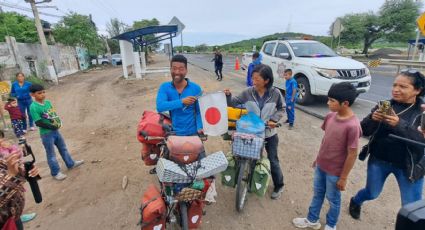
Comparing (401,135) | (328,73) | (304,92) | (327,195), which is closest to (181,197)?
(327,195)

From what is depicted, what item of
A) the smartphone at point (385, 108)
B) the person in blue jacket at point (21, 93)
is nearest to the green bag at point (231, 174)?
the smartphone at point (385, 108)

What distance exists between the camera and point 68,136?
21.3 feet

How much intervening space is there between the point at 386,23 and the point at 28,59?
43.9 meters

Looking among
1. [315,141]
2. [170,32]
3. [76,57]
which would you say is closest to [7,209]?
[315,141]

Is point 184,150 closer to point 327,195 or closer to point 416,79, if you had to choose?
point 327,195

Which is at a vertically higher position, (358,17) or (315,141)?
(358,17)

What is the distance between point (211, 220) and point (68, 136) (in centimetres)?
511

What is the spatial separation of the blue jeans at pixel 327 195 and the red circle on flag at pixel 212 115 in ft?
3.95

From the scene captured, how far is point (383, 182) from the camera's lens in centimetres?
259

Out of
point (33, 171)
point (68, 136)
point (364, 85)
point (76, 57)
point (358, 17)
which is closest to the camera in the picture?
point (33, 171)

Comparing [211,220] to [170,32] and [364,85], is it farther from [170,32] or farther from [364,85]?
[170,32]

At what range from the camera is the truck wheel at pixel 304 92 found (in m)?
7.53

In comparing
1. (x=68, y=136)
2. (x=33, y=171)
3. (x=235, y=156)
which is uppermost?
(x=33, y=171)

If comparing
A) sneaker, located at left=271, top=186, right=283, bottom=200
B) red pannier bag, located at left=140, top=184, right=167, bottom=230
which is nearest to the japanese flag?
red pannier bag, located at left=140, top=184, right=167, bottom=230
